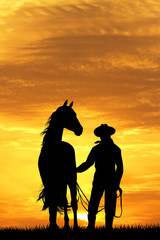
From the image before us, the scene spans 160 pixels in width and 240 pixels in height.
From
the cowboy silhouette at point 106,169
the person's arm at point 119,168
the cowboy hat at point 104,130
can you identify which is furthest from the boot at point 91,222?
the cowboy hat at point 104,130

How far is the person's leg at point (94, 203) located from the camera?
13352 millimetres

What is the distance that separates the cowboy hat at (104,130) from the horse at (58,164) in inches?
31.4

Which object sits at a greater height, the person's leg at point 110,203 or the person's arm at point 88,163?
the person's arm at point 88,163

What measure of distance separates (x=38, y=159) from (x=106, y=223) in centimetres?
230

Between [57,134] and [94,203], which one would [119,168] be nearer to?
[94,203]

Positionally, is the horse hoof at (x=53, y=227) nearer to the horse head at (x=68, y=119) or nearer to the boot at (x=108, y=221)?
the boot at (x=108, y=221)

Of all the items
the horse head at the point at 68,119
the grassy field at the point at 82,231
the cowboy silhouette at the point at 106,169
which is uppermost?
the horse head at the point at 68,119

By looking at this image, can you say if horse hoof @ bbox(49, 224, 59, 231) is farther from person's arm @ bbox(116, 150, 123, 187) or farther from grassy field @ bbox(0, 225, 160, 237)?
person's arm @ bbox(116, 150, 123, 187)

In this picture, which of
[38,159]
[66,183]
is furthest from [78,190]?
[38,159]

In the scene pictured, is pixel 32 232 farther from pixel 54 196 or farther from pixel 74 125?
pixel 74 125

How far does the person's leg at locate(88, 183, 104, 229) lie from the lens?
43.8 feet

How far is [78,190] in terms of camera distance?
13969mm

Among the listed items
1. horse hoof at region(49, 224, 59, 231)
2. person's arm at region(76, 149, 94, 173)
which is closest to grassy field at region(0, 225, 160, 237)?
horse hoof at region(49, 224, 59, 231)

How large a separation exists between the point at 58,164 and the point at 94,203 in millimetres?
1312
